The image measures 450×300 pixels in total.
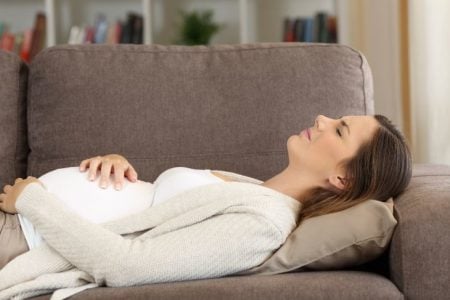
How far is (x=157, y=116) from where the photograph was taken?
1.95 m

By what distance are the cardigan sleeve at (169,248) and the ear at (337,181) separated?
0.22 meters

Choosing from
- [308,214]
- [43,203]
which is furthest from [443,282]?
[43,203]

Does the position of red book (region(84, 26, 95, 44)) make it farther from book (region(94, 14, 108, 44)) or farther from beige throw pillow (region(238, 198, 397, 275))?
beige throw pillow (region(238, 198, 397, 275))

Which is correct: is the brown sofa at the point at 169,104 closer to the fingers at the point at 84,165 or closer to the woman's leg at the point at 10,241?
the fingers at the point at 84,165

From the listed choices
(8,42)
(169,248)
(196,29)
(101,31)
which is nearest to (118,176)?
(169,248)

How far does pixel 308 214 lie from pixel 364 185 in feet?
0.45

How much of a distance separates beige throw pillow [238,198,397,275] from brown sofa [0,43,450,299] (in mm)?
467

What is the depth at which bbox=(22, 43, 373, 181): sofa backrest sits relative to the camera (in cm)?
194

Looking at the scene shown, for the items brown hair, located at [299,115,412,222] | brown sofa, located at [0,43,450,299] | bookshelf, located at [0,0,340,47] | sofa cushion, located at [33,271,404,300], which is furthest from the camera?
bookshelf, located at [0,0,340,47]

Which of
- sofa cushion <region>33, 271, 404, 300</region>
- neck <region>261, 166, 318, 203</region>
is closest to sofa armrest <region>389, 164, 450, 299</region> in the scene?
sofa cushion <region>33, 271, 404, 300</region>

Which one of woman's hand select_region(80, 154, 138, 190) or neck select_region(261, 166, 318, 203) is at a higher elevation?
woman's hand select_region(80, 154, 138, 190)

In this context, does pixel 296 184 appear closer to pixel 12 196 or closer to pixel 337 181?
pixel 337 181

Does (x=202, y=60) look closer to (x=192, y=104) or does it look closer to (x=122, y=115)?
(x=192, y=104)

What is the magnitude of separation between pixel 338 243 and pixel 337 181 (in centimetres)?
22
